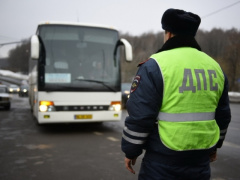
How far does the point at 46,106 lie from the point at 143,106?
19.5 feet

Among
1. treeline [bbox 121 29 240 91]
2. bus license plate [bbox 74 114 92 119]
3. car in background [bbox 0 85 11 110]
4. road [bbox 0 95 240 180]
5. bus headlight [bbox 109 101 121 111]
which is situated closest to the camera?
road [bbox 0 95 240 180]

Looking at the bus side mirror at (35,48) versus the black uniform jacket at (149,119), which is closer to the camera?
the black uniform jacket at (149,119)

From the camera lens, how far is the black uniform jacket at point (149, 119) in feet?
6.49

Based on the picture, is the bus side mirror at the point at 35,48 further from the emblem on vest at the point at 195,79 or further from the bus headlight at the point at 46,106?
the emblem on vest at the point at 195,79

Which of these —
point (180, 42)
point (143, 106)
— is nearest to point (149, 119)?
point (143, 106)

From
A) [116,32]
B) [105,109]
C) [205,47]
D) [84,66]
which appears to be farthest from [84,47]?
[205,47]

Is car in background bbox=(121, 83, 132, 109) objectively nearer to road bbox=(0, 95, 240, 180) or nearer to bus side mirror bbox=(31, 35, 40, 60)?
road bbox=(0, 95, 240, 180)

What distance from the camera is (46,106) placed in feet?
24.5

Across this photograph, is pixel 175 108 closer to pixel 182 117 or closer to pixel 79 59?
pixel 182 117

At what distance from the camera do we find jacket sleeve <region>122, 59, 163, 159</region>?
1974 mm

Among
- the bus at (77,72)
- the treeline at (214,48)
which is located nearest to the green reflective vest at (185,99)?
the bus at (77,72)

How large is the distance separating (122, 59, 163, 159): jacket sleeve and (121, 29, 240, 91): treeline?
3086 cm

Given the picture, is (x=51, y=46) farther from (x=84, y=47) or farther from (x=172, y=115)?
(x=172, y=115)

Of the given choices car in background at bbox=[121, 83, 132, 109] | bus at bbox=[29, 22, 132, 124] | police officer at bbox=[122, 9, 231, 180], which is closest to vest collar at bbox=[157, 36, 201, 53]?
police officer at bbox=[122, 9, 231, 180]
